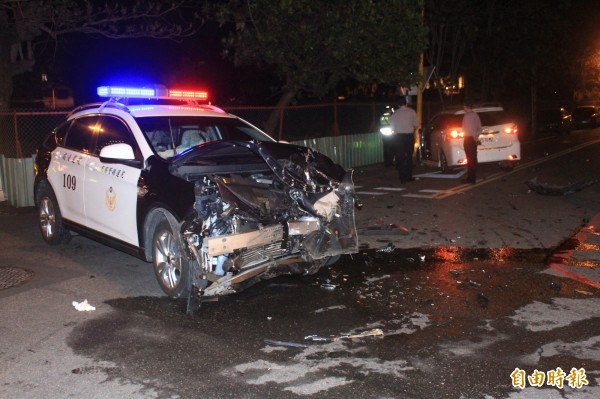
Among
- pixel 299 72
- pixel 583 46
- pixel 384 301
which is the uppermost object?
pixel 583 46

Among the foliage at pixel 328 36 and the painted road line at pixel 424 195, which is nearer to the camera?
the painted road line at pixel 424 195

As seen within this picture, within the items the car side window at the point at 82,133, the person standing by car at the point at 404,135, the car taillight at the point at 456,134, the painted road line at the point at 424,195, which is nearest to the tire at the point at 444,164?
the car taillight at the point at 456,134

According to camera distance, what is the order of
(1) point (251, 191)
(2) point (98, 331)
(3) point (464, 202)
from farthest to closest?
(3) point (464, 202), (1) point (251, 191), (2) point (98, 331)

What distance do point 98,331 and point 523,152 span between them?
62.9ft

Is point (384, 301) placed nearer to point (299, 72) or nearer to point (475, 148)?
point (475, 148)

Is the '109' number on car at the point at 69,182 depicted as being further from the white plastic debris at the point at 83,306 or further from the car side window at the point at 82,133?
the white plastic debris at the point at 83,306

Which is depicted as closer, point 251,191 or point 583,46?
point 251,191

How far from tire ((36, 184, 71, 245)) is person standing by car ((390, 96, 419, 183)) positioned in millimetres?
8077

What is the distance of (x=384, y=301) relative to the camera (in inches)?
237

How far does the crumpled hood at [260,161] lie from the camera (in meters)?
5.97

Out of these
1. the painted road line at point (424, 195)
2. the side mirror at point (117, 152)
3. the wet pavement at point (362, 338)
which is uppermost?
the side mirror at point (117, 152)

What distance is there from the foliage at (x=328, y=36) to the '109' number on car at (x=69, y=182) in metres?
7.97

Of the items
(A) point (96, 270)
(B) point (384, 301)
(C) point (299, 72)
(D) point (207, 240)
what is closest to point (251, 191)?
(D) point (207, 240)

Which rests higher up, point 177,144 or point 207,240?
point 177,144
